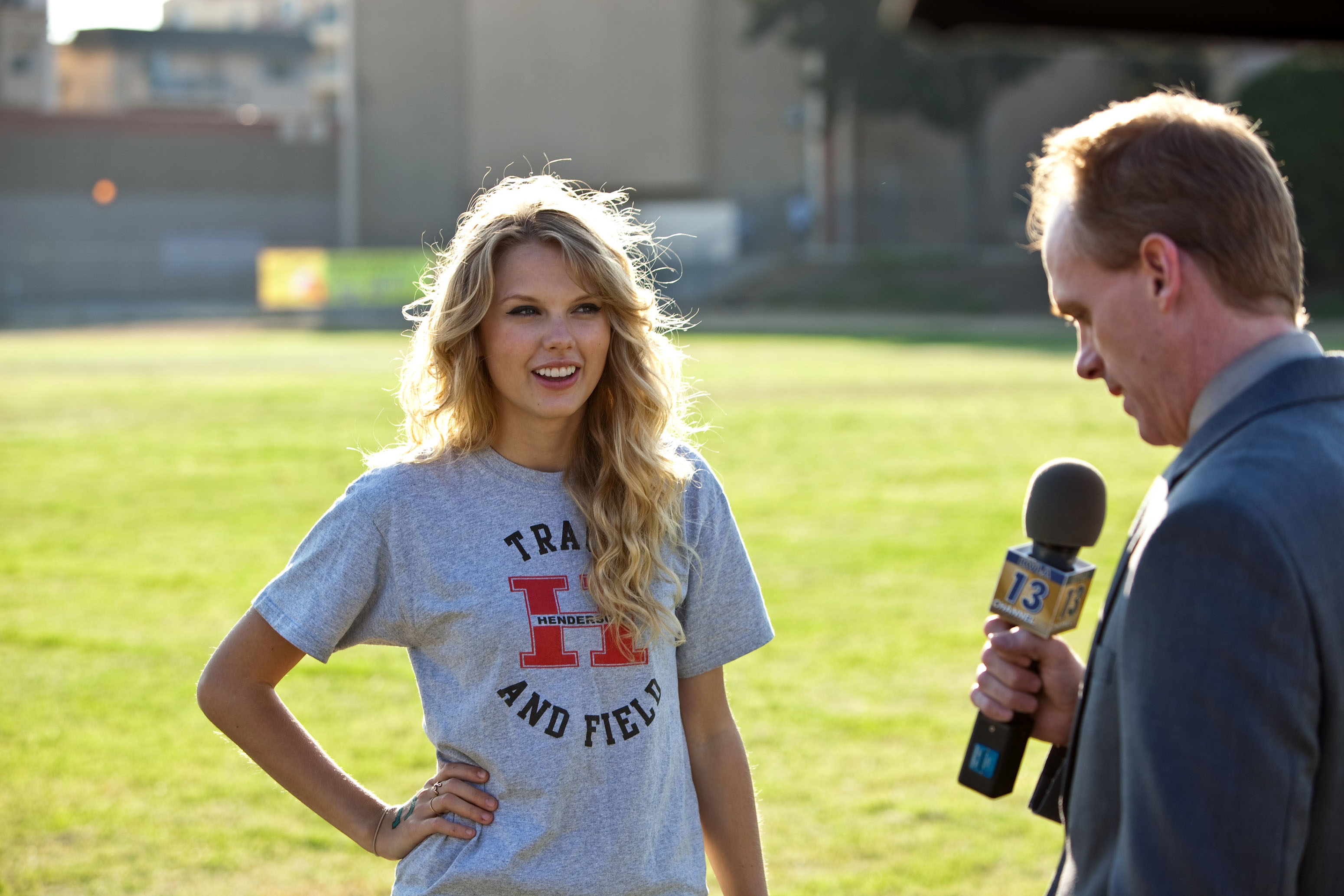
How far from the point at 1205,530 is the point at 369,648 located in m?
7.33

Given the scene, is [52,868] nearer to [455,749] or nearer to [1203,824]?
[455,749]

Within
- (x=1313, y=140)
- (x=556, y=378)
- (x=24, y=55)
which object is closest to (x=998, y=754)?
(x=556, y=378)

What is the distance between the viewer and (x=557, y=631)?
7.93ft

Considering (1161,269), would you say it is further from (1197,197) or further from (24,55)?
(24,55)

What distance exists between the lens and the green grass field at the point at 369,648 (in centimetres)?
537

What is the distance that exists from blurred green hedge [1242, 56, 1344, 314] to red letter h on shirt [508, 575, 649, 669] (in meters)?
40.1

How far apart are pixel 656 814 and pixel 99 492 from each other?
12696mm

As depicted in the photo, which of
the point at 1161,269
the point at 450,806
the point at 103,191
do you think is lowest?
the point at 450,806

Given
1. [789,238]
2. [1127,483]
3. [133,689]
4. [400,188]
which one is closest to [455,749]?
[133,689]

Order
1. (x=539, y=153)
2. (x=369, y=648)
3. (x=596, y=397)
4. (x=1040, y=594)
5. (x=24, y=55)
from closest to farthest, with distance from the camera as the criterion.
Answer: (x=1040, y=594) < (x=596, y=397) < (x=369, y=648) < (x=539, y=153) < (x=24, y=55)

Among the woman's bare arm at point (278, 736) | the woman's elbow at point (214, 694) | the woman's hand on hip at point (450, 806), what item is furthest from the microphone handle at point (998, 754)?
the woman's elbow at point (214, 694)

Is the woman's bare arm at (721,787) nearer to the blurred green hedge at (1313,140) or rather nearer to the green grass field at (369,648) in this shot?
the green grass field at (369,648)

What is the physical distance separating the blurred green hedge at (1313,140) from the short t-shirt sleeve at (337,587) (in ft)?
132

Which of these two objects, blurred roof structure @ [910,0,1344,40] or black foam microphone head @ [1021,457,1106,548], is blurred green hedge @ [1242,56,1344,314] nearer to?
blurred roof structure @ [910,0,1344,40]
